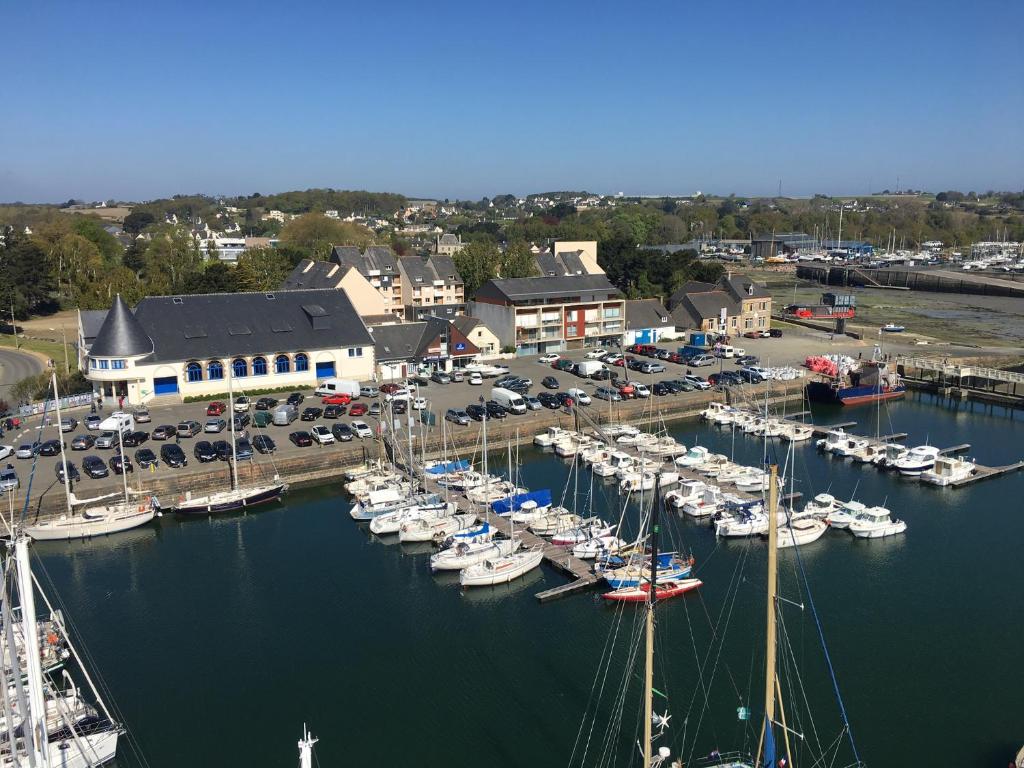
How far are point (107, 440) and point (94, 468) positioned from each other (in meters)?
3.07

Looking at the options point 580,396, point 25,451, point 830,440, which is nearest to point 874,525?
point 830,440

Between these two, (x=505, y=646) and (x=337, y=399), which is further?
(x=337, y=399)

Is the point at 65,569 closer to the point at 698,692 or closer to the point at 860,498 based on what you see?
the point at 698,692

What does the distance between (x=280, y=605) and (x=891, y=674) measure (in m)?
15.9

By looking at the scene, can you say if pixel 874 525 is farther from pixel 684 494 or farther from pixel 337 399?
pixel 337 399

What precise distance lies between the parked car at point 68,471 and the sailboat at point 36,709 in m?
10.7

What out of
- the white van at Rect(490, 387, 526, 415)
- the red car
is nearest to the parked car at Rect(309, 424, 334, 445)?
the red car

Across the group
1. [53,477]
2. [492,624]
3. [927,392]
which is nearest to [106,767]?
[492,624]

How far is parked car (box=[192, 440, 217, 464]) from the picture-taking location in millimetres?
32031

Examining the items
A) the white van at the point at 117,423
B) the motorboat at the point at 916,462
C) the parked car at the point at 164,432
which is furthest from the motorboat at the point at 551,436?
the white van at the point at 117,423

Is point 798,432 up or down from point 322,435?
down

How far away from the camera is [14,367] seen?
48125 millimetres

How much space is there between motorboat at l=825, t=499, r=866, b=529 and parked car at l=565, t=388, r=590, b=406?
13.9m

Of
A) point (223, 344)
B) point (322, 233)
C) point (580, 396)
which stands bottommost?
point (580, 396)
